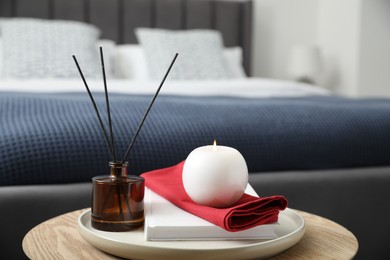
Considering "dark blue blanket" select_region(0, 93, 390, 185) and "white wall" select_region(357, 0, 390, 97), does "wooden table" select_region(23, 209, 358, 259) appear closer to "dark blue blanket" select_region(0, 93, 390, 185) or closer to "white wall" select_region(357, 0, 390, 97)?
"dark blue blanket" select_region(0, 93, 390, 185)

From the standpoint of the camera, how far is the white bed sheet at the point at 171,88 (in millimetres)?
2215

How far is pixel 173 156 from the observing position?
1295mm

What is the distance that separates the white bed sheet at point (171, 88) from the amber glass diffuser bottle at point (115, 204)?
152 cm

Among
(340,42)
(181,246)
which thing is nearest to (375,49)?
(340,42)

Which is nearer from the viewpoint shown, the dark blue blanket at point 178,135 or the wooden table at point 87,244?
the wooden table at point 87,244

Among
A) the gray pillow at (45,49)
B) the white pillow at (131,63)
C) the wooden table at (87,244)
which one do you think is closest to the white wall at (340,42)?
the white pillow at (131,63)

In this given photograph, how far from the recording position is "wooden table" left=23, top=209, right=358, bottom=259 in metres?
0.66

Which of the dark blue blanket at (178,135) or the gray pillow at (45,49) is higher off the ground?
the gray pillow at (45,49)

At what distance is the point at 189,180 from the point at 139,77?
238 centimetres

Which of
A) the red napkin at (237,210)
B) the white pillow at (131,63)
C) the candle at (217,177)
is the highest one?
the white pillow at (131,63)

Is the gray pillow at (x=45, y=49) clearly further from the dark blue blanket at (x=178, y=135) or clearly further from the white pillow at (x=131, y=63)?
the dark blue blanket at (x=178, y=135)

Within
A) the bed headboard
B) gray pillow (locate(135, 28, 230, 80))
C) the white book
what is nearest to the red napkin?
the white book

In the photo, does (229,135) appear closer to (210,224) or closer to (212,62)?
(210,224)

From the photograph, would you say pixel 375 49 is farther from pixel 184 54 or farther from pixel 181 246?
pixel 181 246
